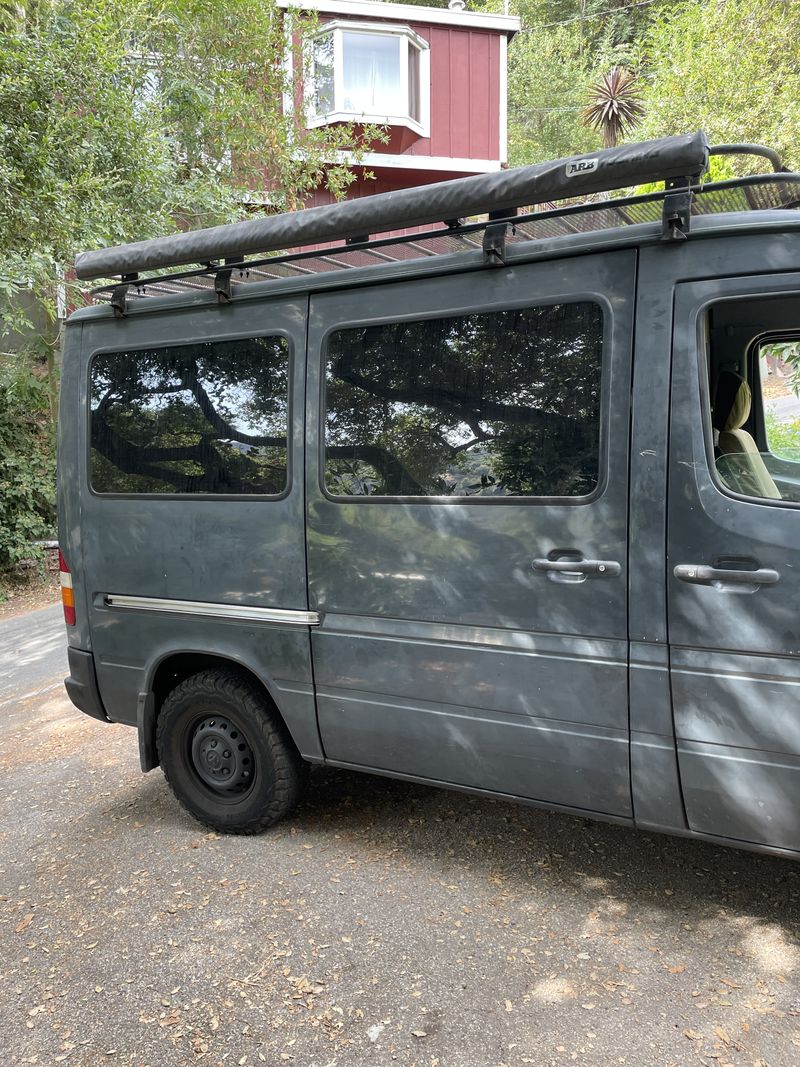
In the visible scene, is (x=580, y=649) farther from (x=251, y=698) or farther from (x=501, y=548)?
(x=251, y=698)

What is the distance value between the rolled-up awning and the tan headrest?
0.76m

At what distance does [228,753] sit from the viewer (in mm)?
3828

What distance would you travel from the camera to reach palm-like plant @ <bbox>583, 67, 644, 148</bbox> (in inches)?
922

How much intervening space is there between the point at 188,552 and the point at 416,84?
1650 centimetres

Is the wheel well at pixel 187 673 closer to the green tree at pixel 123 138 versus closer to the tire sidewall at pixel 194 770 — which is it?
the tire sidewall at pixel 194 770

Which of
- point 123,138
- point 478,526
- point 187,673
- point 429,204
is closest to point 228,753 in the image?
point 187,673

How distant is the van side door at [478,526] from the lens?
9.07 feet

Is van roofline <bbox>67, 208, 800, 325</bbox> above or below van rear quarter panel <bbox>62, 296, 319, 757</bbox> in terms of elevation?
above

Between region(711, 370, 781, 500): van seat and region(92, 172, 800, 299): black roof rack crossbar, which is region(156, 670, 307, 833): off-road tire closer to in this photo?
region(92, 172, 800, 299): black roof rack crossbar

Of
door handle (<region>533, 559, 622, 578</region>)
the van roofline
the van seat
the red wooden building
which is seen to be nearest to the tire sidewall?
door handle (<region>533, 559, 622, 578</region>)

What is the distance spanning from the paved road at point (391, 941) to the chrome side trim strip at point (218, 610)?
1.08m

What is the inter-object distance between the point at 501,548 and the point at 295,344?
1.25m

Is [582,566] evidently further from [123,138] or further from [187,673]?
[123,138]

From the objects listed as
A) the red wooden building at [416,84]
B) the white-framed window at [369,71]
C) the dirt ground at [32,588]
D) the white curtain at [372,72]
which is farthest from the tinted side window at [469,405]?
the white curtain at [372,72]
